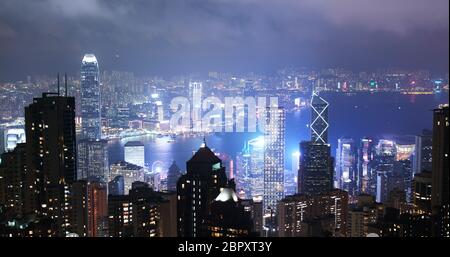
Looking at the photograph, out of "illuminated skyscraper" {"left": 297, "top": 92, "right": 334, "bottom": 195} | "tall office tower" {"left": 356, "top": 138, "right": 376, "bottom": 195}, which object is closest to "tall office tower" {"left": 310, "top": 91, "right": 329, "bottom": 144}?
"illuminated skyscraper" {"left": 297, "top": 92, "right": 334, "bottom": 195}

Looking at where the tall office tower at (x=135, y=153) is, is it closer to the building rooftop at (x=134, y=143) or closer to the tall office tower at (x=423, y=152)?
the building rooftop at (x=134, y=143)

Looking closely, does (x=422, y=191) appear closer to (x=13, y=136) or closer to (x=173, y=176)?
(x=173, y=176)

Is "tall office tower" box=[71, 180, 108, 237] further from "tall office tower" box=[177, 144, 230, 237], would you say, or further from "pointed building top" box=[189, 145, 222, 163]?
"pointed building top" box=[189, 145, 222, 163]

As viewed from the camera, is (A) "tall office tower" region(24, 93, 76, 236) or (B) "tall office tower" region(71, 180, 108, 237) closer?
(B) "tall office tower" region(71, 180, 108, 237)

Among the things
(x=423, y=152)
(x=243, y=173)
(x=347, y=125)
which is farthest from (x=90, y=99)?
(x=423, y=152)

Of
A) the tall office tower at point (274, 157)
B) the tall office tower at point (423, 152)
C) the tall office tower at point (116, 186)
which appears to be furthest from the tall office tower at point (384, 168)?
the tall office tower at point (116, 186)
